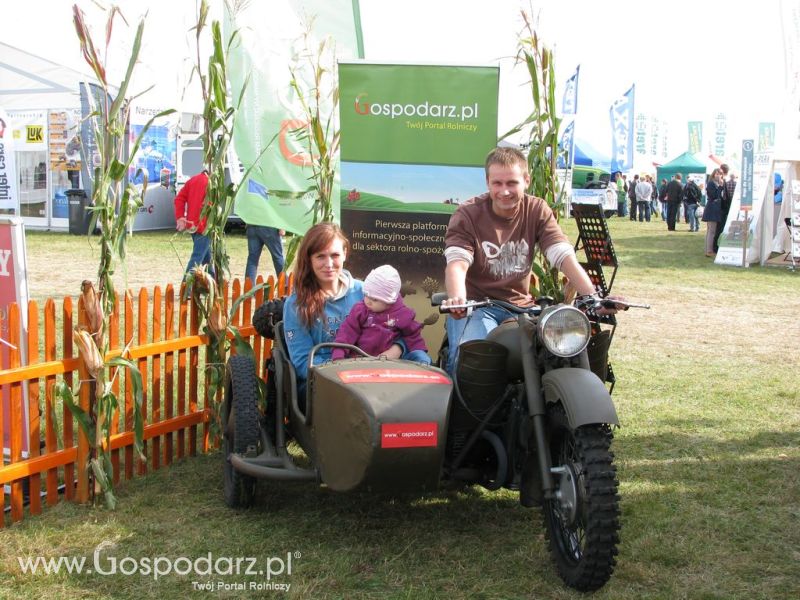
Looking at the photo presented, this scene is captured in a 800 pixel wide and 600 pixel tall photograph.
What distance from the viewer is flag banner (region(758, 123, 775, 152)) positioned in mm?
19172

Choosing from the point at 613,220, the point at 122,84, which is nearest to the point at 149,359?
the point at 122,84

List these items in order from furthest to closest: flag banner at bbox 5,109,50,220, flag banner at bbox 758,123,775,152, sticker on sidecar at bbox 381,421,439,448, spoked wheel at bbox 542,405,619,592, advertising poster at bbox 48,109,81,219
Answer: advertising poster at bbox 48,109,81,219 < flag banner at bbox 5,109,50,220 < flag banner at bbox 758,123,775,152 < sticker on sidecar at bbox 381,421,439,448 < spoked wheel at bbox 542,405,619,592

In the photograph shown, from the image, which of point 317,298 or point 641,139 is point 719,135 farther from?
A: point 317,298

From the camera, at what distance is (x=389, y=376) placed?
11.7ft

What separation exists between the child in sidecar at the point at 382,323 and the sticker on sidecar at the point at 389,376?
0.58 meters

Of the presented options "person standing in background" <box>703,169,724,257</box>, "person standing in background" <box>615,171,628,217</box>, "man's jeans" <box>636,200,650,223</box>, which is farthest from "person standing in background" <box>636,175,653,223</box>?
"person standing in background" <box>703,169,724,257</box>

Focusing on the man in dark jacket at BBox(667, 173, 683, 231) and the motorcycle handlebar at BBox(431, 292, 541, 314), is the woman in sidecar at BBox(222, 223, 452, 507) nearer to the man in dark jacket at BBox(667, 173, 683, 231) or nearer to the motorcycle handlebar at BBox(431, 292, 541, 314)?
the motorcycle handlebar at BBox(431, 292, 541, 314)

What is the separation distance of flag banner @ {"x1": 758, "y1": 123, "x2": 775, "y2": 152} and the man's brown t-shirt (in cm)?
1602

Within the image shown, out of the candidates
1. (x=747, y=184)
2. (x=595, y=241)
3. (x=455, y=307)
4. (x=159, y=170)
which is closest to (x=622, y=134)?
(x=747, y=184)

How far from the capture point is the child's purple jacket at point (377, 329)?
4.24m

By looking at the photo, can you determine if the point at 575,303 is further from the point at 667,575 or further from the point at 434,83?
the point at 434,83

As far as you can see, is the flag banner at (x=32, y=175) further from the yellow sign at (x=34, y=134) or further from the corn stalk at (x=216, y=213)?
the corn stalk at (x=216, y=213)

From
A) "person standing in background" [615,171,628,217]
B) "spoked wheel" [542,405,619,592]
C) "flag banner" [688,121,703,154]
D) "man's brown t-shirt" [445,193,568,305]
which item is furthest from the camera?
"flag banner" [688,121,703,154]

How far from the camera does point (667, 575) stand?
3.71m
